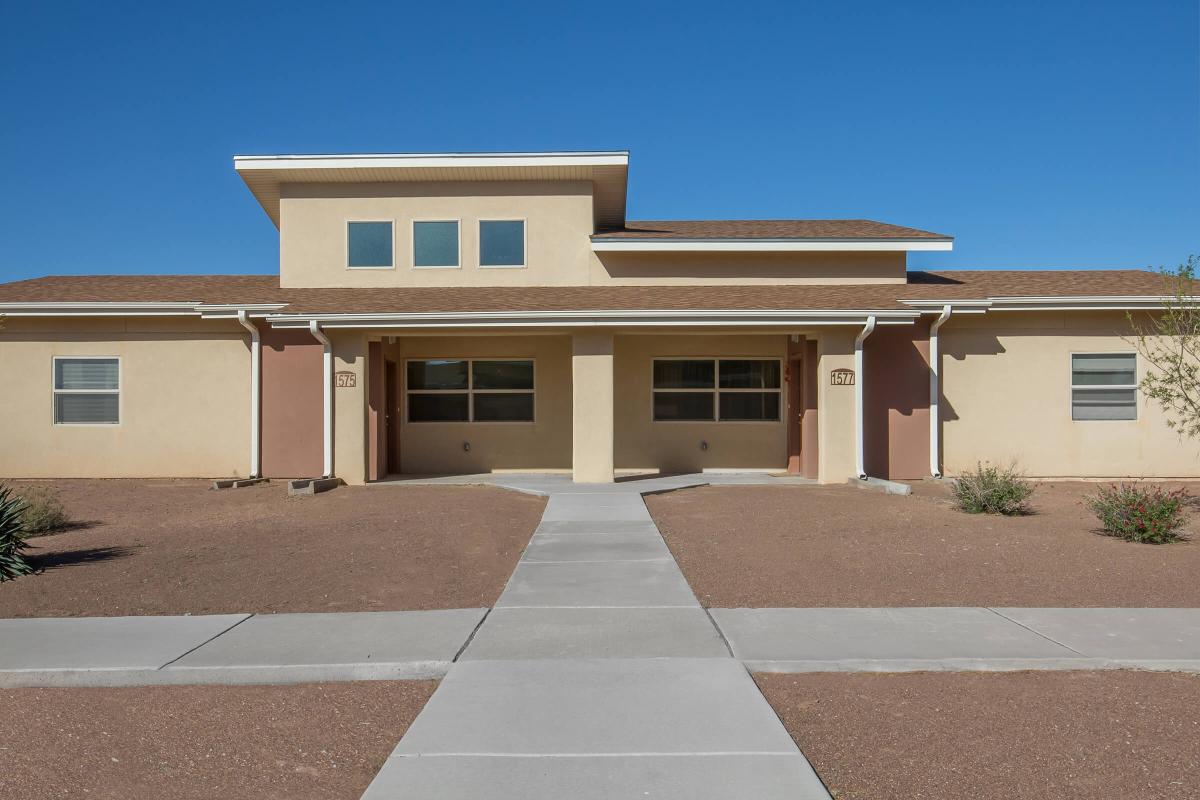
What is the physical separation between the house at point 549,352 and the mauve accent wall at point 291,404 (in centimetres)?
4

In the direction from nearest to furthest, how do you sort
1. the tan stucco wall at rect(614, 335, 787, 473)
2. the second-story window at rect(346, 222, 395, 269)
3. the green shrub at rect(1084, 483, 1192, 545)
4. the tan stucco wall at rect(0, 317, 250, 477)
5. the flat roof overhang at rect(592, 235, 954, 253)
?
1. the green shrub at rect(1084, 483, 1192, 545)
2. the tan stucco wall at rect(0, 317, 250, 477)
3. the flat roof overhang at rect(592, 235, 954, 253)
4. the second-story window at rect(346, 222, 395, 269)
5. the tan stucco wall at rect(614, 335, 787, 473)

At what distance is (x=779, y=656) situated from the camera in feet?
18.6

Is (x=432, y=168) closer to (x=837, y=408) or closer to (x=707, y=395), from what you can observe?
(x=707, y=395)

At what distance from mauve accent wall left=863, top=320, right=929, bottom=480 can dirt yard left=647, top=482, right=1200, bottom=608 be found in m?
2.69

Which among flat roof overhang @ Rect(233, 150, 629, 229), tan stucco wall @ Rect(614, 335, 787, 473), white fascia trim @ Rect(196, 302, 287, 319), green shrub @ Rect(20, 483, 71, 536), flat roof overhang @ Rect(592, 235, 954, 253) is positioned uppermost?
flat roof overhang @ Rect(233, 150, 629, 229)

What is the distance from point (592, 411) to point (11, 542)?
8.98 metres

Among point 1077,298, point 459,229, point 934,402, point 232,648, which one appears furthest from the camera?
point 459,229

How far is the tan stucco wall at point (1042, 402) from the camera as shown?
16484 millimetres

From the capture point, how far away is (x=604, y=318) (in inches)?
593

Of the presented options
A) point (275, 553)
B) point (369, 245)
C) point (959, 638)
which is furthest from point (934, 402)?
point (275, 553)

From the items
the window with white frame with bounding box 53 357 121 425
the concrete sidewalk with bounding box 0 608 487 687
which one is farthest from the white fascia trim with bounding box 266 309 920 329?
the concrete sidewalk with bounding box 0 608 487 687

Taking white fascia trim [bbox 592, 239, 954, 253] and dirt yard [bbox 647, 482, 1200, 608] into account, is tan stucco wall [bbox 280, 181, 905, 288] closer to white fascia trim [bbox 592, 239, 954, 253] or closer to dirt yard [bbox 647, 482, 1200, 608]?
white fascia trim [bbox 592, 239, 954, 253]

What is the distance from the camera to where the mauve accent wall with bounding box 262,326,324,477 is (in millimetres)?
16406

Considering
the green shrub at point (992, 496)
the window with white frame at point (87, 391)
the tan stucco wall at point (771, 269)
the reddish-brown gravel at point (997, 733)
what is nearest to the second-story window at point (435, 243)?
the tan stucco wall at point (771, 269)
